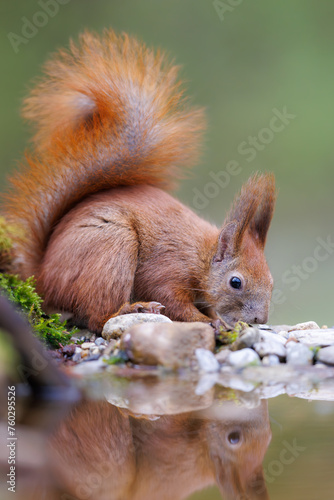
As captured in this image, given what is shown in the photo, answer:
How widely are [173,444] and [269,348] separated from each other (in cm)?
79

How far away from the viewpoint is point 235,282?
2270 mm

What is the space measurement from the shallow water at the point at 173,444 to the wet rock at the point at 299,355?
0.27m

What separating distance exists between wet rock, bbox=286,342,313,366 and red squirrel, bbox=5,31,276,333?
40 centimetres

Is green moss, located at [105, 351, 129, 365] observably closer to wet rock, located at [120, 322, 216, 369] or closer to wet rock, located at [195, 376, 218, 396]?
wet rock, located at [120, 322, 216, 369]

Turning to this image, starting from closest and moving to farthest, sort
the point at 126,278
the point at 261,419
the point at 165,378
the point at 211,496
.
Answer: the point at 211,496 → the point at 261,419 → the point at 165,378 → the point at 126,278

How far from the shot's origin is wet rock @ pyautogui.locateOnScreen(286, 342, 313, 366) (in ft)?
5.59

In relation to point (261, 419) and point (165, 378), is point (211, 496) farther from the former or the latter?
point (165, 378)

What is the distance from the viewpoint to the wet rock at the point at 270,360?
1.69m

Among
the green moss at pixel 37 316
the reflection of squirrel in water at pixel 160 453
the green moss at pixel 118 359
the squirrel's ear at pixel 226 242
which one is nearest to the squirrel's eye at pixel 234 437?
the reflection of squirrel in water at pixel 160 453

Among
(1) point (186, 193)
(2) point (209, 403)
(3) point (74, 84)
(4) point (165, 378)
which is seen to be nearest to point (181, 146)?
(3) point (74, 84)

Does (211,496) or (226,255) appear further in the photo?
(226,255)

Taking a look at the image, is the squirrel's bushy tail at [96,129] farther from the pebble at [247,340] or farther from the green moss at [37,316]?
the pebble at [247,340]

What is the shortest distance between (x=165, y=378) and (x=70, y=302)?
2.56 ft

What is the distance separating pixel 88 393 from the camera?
4.44ft
